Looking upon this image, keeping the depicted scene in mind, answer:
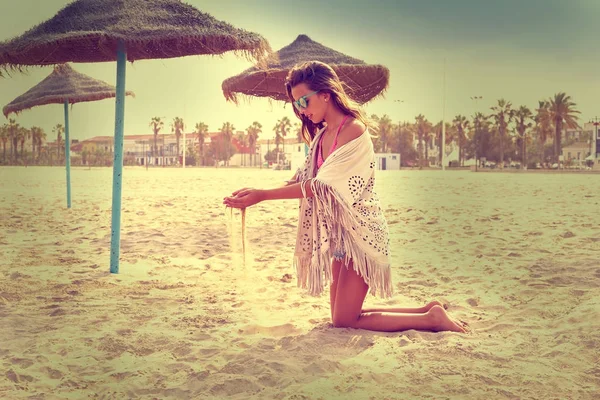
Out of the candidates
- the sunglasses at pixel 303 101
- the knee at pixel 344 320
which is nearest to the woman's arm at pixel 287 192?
the sunglasses at pixel 303 101

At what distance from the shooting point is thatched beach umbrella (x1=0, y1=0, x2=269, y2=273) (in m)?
3.62

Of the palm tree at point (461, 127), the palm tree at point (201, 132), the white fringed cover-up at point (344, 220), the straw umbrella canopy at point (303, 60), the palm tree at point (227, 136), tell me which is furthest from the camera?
the palm tree at point (201, 132)

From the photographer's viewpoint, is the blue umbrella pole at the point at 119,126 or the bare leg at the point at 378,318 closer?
the bare leg at the point at 378,318

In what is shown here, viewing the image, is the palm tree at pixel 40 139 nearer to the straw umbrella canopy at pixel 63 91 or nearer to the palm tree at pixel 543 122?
the straw umbrella canopy at pixel 63 91

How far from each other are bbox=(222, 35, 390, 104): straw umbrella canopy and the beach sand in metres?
2.01

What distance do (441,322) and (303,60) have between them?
5.14m

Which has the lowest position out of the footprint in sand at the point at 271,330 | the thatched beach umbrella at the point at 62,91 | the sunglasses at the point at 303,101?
the footprint in sand at the point at 271,330

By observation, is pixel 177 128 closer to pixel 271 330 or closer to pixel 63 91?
pixel 63 91

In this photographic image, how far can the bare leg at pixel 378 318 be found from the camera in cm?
Result: 247

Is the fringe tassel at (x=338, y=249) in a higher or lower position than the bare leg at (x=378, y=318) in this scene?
higher

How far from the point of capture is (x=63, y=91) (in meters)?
7.32

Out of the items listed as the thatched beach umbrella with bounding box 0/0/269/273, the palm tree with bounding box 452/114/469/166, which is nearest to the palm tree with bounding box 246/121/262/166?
the palm tree with bounding box 452/114/469/166

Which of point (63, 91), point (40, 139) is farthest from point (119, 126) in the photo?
point (40, 139)

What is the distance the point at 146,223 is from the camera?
661 cm
